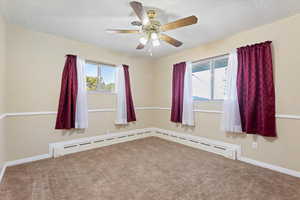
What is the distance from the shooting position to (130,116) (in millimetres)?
4020

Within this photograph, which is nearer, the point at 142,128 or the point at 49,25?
the point at 49,25

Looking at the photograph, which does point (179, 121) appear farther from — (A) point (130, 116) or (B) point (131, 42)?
(B) point (131, 42)

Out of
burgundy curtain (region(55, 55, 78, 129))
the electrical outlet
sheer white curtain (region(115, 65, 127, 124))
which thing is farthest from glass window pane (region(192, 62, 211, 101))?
burgundy curtain (region(55, 55, 78, 129))

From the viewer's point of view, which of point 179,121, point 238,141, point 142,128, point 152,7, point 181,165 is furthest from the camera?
point 142,128

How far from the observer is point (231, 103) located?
280cm

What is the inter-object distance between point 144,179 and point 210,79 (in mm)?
2542

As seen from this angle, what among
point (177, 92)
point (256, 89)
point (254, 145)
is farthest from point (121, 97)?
point (254, 145)

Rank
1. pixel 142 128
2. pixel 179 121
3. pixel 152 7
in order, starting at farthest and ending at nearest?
pixel 142 128 < pixel 179 121 < pixel 152 7

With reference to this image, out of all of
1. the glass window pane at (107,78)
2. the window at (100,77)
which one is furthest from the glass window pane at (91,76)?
the glass window pane at (107,78)

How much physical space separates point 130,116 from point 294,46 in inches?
137

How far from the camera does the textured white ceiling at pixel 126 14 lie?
1.96 meters

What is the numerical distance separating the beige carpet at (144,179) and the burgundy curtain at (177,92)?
1133 millimetres

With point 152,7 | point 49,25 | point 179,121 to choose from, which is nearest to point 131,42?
point 152,7

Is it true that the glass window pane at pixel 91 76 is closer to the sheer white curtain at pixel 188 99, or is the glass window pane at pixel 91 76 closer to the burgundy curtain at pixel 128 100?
the burgundy curtain at pixel 128 100
